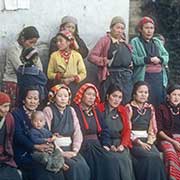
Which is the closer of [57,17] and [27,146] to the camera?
[27,146]

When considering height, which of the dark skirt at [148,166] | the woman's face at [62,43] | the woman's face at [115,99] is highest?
the woman's face at [62,43]

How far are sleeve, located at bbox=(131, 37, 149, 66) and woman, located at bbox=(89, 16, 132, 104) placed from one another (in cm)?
14

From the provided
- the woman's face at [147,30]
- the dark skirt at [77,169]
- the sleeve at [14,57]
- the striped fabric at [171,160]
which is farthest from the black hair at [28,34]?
the striped fabric at [171,160]

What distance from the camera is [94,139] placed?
9.75 meters

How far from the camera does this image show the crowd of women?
9188mm

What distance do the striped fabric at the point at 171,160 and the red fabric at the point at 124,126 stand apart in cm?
46

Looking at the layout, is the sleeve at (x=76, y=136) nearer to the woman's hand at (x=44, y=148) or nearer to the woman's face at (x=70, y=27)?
the woman's hand at (x=44, y=148)

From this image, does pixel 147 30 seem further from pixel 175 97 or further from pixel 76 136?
pixel 76 136

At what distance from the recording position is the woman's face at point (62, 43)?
10.2m

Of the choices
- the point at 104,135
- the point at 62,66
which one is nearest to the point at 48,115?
the point at 104,135

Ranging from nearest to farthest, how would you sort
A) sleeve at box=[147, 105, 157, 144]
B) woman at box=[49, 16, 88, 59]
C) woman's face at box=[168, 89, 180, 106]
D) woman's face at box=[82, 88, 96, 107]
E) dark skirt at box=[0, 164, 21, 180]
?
dark skirt at box=[0, 164, 21, 180] → woman's face at box=[82, 88, 96, 107] → sleeve at box=[147, 105, 157, 144] → woman's face at box=[168, 89, 180, 106] → woman at box=[49, 16, 88, 59]

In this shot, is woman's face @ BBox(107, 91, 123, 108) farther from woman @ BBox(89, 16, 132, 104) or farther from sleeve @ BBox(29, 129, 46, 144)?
sleeve @ BBox(29, 129, 46, 144)

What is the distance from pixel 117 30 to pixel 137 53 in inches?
17.1

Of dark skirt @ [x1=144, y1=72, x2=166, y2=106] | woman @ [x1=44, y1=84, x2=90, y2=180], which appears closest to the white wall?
dark skirt @ [x1=144, y1=72, x2=166, y2=106]
